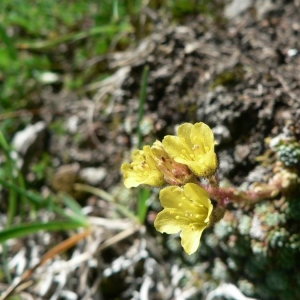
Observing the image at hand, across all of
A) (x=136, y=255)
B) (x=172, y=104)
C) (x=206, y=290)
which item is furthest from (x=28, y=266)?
(x=172, y=104)

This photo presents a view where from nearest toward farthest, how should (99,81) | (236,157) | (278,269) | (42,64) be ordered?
(278,269) → (236,157) → (99,81) → (42,64)

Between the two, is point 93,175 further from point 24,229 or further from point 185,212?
point 185,212

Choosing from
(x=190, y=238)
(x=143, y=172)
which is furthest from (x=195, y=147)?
(x=190, y=238)

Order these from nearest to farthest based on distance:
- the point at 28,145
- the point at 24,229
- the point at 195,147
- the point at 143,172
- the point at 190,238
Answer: the point at 190,238 → the point at 195,147 → the point at 143,172 → the point at 24,229 → the point at 28,145

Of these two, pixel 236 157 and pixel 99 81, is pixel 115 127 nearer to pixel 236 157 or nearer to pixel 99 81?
pixel 99 81

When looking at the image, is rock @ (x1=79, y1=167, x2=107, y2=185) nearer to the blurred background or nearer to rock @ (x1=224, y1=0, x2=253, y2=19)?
the blurred background

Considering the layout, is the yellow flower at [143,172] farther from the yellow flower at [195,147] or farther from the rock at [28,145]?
the rock at [28,145]

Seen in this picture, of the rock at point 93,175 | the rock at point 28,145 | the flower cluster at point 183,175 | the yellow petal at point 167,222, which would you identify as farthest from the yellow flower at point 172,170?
the rock at point 28,145
